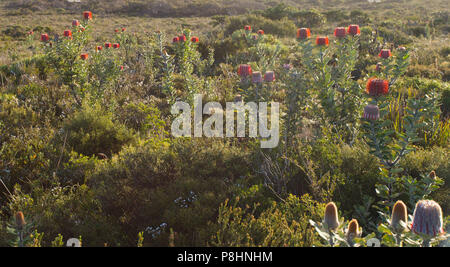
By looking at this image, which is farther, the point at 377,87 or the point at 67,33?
the point at 67,33

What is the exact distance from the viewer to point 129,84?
6.16 meters

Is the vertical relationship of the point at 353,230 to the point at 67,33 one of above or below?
below

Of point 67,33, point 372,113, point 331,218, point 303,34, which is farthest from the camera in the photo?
point 67,33

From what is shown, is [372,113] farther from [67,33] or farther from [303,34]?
[67,33]

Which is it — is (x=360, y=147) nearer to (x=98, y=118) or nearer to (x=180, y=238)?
(x=180, y=238)

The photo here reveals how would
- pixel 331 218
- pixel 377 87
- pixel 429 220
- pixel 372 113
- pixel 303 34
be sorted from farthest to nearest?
pixel 303 34 → pixel 377 87 → pixel 372 113 → pixel 331 218 → pixel 429 220

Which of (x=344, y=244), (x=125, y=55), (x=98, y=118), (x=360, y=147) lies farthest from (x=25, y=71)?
(x=344, y=244)

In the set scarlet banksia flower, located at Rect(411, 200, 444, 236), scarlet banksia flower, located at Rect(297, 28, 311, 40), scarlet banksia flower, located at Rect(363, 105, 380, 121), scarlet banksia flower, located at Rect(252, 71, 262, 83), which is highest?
scarlet banksia flower, located at Rect(297, 28, 311, 40)

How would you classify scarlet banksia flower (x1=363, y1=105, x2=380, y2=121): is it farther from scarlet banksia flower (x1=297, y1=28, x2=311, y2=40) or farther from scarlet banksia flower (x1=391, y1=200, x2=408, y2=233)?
scarlet banksia flower (x1=297, y1=28, x2=311, y2=40)

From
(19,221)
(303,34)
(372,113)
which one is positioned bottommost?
(19,221)

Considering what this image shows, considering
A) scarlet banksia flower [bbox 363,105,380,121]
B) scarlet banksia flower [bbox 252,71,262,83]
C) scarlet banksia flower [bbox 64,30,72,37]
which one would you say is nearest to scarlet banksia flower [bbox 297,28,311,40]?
scarlet banksia flower [bbox 252,71,262,83]

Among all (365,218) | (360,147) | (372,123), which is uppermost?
(372,123)

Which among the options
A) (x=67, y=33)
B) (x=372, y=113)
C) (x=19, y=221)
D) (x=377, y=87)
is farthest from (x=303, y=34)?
(x=67, y=33)
